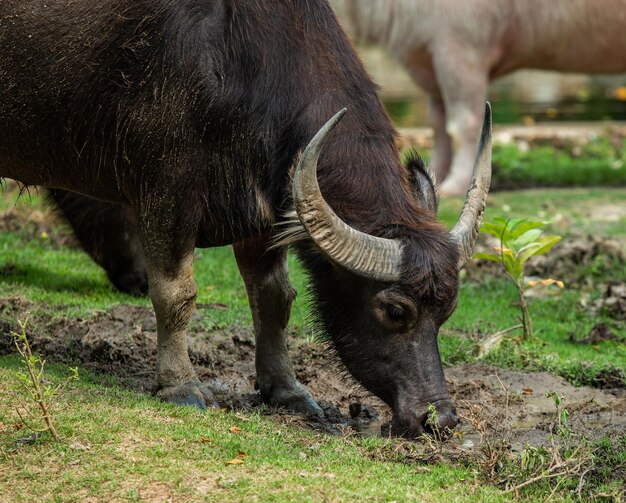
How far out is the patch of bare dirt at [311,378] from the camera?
574 cm

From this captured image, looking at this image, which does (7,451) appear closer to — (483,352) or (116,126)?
(116,126)

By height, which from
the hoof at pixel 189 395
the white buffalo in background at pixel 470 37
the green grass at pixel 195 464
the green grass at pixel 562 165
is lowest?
the green grass at pixel 195 464

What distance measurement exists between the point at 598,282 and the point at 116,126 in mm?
4434

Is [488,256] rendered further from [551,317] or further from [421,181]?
[551,317]

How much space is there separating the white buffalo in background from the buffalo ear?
5.65m

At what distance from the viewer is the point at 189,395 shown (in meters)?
5.51

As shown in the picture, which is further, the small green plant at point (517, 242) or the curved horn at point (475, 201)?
the small green plant at point (517, 242)

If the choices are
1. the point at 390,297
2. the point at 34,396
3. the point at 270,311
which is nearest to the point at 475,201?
the point at 390,297

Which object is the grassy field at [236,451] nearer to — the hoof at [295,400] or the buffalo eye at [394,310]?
the hoof at [295,400]

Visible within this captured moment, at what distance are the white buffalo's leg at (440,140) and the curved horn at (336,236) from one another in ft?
23.2

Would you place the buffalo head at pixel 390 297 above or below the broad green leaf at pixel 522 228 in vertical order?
below

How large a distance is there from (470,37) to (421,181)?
233 inches

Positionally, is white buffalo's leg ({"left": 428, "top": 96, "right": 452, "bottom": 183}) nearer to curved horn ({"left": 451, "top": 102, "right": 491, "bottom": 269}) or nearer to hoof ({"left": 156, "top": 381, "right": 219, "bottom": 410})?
curved horn ({"left": 451, "top": 102, "right": 491, "bottom": 269})

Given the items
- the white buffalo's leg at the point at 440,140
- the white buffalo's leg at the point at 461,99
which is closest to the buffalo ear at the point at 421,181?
the white buffalo's leg at the point at 461,99
